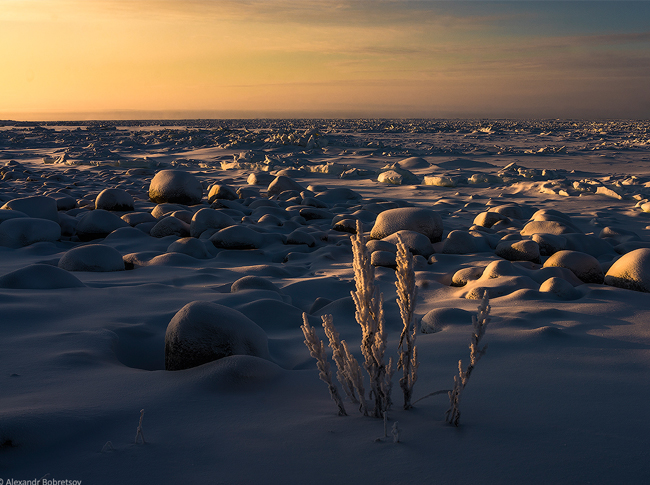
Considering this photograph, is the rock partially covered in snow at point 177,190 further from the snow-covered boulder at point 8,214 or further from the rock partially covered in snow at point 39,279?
the rock partially covered in snow at point 39,279

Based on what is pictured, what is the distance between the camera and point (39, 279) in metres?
3.38

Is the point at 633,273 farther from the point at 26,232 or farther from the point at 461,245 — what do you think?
the point at 26,232

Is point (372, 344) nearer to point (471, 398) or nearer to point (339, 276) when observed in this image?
point (471, 398)

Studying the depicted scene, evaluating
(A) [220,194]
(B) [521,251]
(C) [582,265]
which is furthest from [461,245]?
(A) [220,194]

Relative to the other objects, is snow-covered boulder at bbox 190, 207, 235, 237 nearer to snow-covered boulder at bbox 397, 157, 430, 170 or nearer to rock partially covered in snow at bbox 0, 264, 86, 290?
rock partially covered in snow at bbox 0, 264, 86, 290

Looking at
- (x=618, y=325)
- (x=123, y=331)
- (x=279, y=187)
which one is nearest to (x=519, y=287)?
(x=618, y=325)

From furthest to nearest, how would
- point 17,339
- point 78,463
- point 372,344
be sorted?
→ 1. point 17,339
2. point 372,344
3. point 78,463

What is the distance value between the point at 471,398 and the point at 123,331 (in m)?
1.91

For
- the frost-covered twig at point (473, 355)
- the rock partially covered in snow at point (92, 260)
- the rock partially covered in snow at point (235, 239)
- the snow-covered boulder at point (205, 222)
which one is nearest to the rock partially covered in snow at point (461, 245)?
the rock partially covered in snow at point (235, 239)

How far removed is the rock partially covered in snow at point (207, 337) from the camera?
2174mm

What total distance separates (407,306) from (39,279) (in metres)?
2.94

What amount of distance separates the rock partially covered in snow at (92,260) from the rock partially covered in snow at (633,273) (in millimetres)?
4357

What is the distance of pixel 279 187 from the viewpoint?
970 centimetres

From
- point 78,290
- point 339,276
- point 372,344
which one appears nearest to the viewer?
point 372,344
